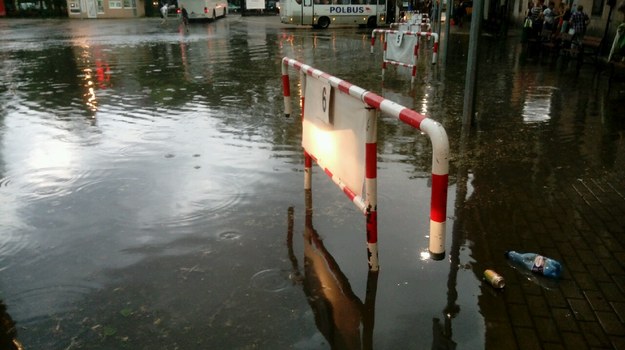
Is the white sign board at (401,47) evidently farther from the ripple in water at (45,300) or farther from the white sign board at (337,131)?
A: the ripple in water at (45,300)

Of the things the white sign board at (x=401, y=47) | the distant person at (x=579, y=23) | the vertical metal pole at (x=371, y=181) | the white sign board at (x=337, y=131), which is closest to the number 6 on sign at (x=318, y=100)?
the white sign board at (x=337, y=131)

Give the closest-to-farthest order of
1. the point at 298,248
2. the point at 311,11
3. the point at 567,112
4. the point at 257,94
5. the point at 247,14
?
the point at 298,248 < the point at 567,112 < the point at 257,94 < the point at 311,11 < the point at 247,14

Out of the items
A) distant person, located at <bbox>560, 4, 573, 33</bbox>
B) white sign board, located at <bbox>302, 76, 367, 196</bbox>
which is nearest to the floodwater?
white sign board, located at <bbox>302, 76, 367, 196</bbox>

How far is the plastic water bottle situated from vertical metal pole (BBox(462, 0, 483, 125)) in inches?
176

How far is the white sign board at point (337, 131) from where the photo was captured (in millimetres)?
3740

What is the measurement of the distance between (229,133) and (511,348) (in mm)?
5747

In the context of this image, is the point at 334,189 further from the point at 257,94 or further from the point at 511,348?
the point at 257,94

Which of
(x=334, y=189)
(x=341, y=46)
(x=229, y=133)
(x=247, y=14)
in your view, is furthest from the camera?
(x=247, y=14)

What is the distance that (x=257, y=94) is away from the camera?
1109cm

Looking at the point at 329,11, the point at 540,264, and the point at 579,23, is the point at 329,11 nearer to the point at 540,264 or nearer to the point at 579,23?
the point at 579,23

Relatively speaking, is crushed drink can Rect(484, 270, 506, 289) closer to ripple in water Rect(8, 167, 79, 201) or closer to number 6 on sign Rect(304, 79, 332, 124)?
number 6 on sign Rect(304, 79, 332, 124)

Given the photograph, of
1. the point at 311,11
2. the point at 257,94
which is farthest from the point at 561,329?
the point at 311,11

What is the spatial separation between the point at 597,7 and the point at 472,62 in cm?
1445

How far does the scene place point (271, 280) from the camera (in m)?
3.81
